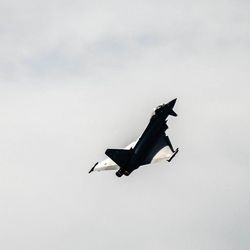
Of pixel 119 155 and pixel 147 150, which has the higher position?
pixel 147 150

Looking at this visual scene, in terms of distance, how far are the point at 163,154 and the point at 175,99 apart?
11054 millimetres

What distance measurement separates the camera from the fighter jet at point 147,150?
258 feet

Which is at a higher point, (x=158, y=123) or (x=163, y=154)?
(x=158, y=123)

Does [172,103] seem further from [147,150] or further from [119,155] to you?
[119,155]

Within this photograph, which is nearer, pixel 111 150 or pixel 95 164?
pixel 111 150

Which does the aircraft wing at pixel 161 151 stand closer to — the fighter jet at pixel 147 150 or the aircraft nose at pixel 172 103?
the fighter jet at pixel 147 150

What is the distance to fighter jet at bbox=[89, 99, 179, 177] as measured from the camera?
78750mm

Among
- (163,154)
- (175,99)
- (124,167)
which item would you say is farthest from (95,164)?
(175,99)

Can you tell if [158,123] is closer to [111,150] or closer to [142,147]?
[142,147]

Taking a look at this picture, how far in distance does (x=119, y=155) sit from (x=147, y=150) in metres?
6.18

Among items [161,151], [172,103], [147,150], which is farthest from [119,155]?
[172,103]

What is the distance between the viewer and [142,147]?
267 ft

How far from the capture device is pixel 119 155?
78.1m

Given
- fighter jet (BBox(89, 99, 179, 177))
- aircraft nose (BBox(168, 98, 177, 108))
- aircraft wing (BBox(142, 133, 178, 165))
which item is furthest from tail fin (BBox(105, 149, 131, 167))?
aircraft nose (BBox(168, 98, 177, 108))
